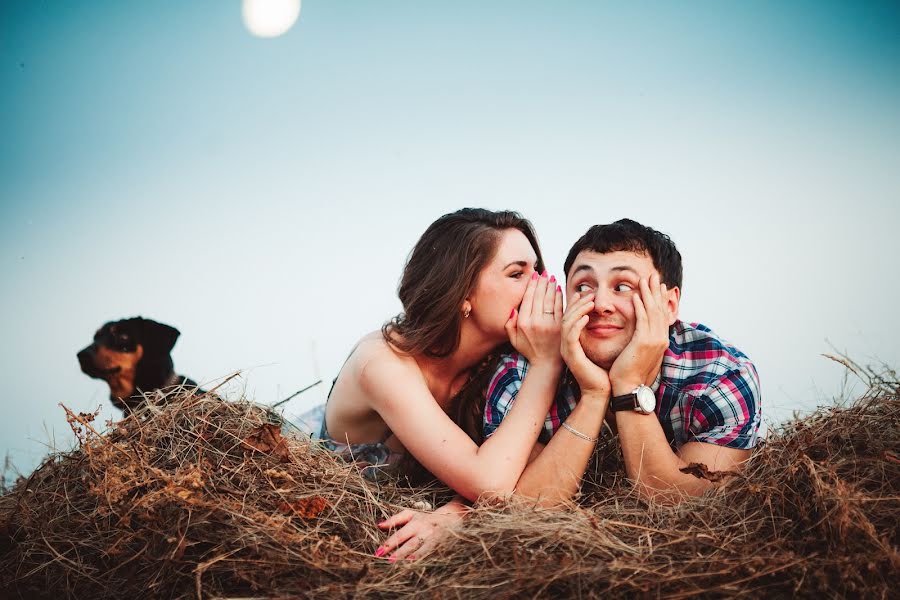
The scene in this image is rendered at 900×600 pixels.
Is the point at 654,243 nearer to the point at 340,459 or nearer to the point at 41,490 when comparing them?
the point at 340,459

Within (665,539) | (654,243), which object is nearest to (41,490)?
(665,539)

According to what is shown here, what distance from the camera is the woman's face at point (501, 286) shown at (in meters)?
3.85

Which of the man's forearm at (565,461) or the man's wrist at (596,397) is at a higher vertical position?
the man's wrist at (596,397)

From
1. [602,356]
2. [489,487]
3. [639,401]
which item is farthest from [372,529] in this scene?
[602,356]

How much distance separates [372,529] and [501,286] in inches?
71.0

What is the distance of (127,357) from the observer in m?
6.30

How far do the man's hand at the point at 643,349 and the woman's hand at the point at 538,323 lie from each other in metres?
0.40

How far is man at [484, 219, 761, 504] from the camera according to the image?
3.01 meters

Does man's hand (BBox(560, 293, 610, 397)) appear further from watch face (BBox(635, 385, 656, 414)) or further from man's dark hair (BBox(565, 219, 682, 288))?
man's dark hair (BBox(565, 219, 682, 288))

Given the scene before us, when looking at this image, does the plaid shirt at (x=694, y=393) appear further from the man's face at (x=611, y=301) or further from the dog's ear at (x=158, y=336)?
the dog's ear at (x=158, y=336)

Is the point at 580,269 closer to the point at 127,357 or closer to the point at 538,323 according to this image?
the point at 538,323

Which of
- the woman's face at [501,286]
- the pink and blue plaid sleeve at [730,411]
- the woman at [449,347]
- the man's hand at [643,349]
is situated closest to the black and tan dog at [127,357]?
the woman at [449,347]

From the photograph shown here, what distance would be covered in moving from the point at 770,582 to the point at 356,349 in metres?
2.63

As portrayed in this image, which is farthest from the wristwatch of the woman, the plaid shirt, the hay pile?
the hay pile
